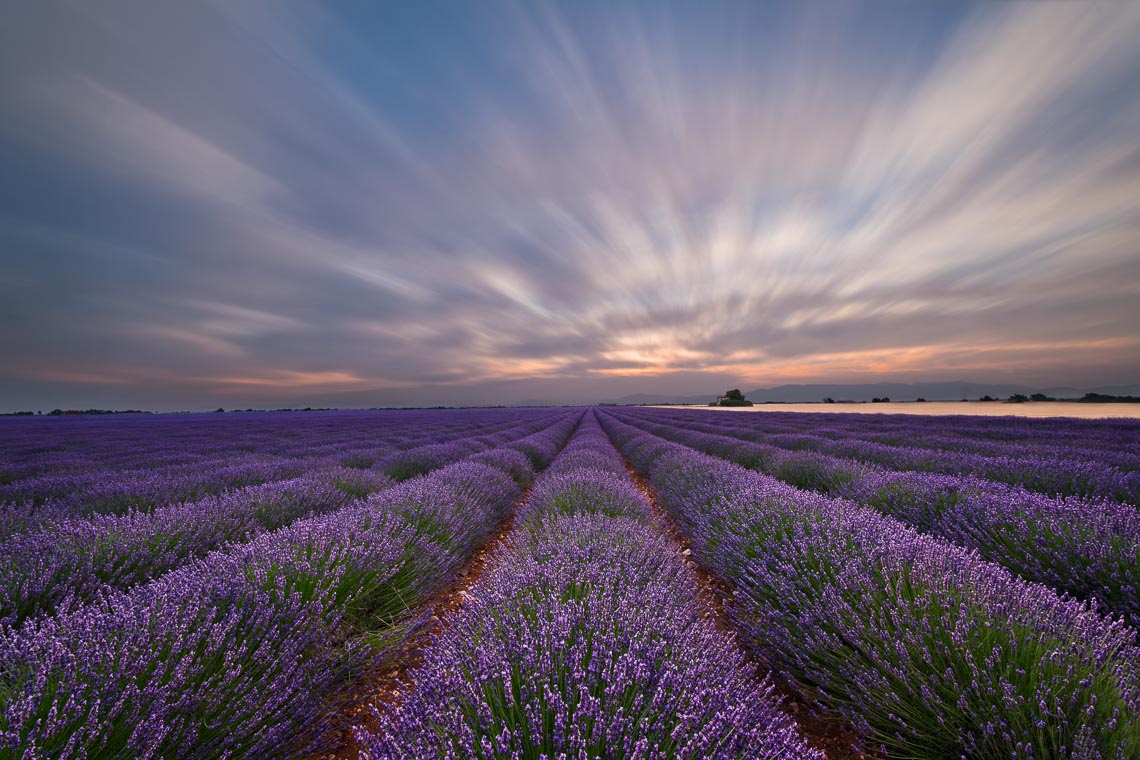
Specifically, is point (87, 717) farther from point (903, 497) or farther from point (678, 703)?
point (903, 497)

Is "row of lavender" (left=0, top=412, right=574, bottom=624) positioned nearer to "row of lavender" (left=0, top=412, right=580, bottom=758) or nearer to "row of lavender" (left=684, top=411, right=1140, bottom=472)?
"row of lavender" (left=0, top=412, right=580, bottom=758)

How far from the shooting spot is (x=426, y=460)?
8.23m

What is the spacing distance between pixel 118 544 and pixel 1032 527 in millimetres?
6705

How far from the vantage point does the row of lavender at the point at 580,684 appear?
1.19m

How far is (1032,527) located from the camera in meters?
2.90

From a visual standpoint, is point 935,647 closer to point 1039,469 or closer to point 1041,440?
point 1039,469

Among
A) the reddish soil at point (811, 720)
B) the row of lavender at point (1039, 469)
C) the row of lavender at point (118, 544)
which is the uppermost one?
the row of lavender at point (1039, 469)

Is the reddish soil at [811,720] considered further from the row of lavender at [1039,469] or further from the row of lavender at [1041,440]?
the row of lavender at [1041,440]

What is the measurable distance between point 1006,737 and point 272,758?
8.75 ft

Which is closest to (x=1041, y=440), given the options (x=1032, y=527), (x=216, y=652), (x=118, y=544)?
(x=1032, y=527)

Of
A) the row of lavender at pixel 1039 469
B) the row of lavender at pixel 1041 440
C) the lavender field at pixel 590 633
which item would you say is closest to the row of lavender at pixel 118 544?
the lavender field at pixel 590 633

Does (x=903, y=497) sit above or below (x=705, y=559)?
above

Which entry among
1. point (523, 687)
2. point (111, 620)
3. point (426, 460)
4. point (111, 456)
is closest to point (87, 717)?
point (111, 620)

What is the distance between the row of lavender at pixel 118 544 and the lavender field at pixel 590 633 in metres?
0.02
